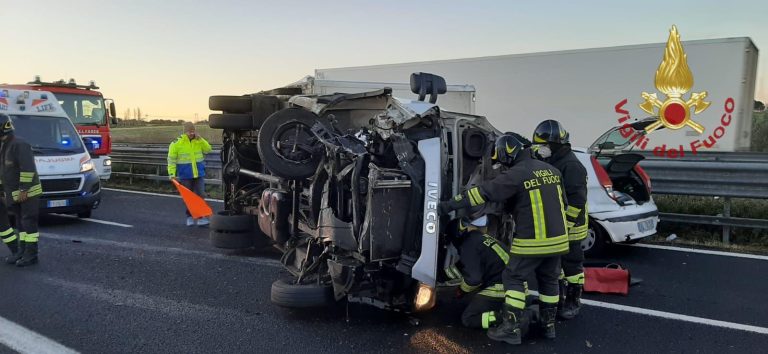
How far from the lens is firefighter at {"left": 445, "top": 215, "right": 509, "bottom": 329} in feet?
12.1

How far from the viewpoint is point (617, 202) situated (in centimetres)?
560

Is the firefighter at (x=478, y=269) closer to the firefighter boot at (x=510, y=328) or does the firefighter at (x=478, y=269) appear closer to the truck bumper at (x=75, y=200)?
the firefighter boot at (x=510, y=328)

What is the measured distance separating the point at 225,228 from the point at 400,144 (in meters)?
2.93

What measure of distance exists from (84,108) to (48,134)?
15.6ft

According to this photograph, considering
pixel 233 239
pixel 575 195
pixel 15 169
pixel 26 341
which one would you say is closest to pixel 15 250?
pixel 15 169

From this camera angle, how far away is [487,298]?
12.6 feet

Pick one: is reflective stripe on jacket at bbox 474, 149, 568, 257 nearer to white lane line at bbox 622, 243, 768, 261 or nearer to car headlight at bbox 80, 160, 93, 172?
white lane line at bbox 622, 243, 768, 261

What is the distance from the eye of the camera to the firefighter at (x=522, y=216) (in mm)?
3600

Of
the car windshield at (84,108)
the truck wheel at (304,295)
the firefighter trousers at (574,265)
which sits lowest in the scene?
the truck wheel at (304,295)

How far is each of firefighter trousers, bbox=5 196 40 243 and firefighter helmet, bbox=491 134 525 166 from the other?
16.6ft

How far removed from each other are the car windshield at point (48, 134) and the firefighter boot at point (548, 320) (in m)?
7.59

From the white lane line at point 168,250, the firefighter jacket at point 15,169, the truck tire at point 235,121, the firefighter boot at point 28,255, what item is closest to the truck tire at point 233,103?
the truck tire at point 235,121

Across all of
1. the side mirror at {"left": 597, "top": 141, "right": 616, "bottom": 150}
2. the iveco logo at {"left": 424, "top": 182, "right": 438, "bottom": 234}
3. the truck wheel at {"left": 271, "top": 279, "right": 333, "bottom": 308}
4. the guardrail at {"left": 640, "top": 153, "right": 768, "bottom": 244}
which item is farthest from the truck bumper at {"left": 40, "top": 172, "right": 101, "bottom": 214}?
the guardrail at {"left": 640, "top": 153, "right": 768, "bottom": 244}

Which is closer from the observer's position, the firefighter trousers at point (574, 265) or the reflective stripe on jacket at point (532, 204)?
the reflective stripe on jacket at point (532, 204)
